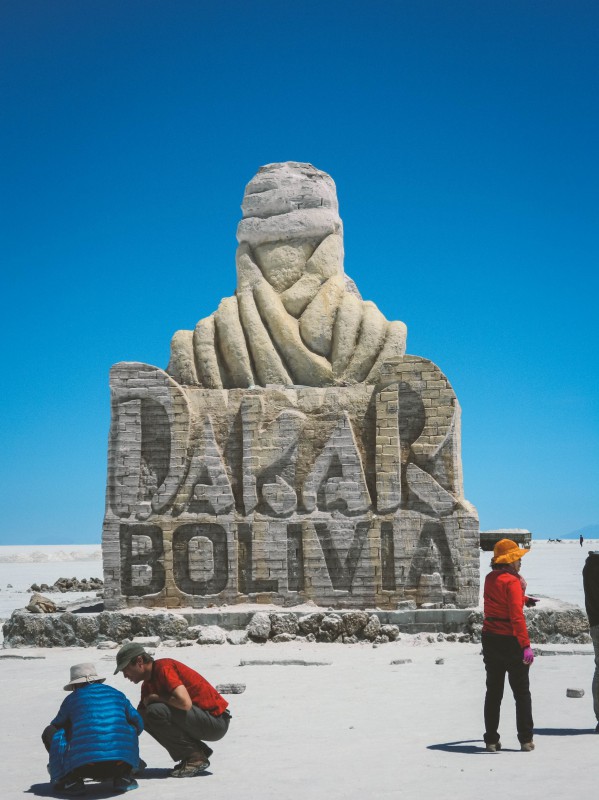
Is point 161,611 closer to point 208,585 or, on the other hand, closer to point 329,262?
point 208,585

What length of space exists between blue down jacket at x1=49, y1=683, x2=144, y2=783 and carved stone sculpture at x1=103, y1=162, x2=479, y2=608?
797cm

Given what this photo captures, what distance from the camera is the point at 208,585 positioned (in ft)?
46.4

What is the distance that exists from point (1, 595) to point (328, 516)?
45.1ft

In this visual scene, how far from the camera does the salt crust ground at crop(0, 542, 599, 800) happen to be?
20.1ft

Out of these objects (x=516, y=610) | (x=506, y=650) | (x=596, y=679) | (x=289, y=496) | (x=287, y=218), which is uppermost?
(x=287, y=218)

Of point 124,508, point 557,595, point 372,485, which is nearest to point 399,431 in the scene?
point 372,485

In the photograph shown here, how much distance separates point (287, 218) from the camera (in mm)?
15977

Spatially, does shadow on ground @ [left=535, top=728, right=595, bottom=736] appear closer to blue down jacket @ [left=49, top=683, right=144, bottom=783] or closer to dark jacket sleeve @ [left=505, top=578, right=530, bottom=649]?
dark jacket sleeve @ [left=505, top=578, right=530, bottom=649]

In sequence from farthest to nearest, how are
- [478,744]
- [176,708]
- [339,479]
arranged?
[339,479] < [478,744] < [176,708]

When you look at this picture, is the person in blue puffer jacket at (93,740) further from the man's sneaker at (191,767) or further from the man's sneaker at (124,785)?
the man's sneaker at (191,767)

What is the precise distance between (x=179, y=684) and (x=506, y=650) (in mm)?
2285

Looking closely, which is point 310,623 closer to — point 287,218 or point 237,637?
point 237,637

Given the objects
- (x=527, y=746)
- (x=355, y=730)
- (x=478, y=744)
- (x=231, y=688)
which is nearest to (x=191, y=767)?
(x=355, y=730)

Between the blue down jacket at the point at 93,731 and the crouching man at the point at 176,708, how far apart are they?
0.30m
